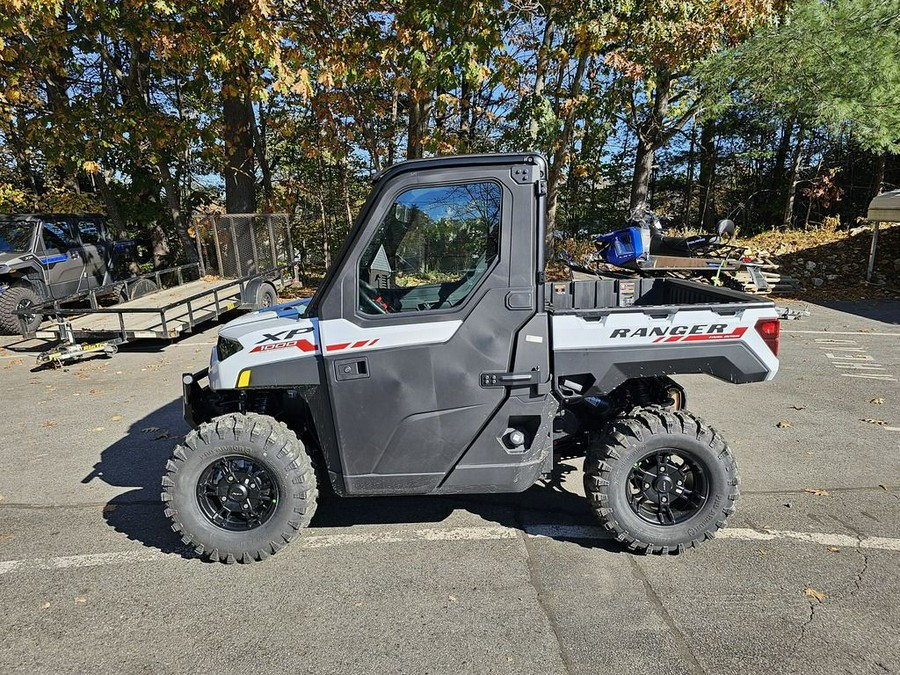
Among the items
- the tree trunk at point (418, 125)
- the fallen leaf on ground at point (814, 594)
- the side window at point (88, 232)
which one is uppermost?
the tree trunk at point (418, 125)

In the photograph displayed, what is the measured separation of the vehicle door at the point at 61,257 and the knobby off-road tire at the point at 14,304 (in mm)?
479

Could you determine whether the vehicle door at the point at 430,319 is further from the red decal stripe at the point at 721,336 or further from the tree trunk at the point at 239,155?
the tree trunk at the point at 239,155

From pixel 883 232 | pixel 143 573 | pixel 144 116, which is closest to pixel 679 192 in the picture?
pixel 883 232

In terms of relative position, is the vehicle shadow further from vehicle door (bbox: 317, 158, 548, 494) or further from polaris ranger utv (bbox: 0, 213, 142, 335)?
polaris ranger utv (bbox: 0, 213, 142, 335)

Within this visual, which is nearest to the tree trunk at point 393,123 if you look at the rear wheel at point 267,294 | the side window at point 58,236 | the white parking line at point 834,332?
the rear wheel at point 267,294

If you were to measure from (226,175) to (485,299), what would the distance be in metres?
13.2

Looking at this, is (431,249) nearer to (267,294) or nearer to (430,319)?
(430,319)

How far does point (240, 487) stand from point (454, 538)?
1.37 meters

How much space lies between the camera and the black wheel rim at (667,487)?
10.7 ft

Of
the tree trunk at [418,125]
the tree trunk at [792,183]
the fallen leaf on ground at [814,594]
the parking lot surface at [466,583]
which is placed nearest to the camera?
the parking lot surface at [466,583]

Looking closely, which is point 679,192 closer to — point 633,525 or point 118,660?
point 633,525

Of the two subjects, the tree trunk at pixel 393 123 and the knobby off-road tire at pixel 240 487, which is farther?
the tree trunk at pixel 393 123

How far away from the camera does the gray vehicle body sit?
2980 millimetres

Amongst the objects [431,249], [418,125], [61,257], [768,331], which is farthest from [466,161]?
[61,257]
